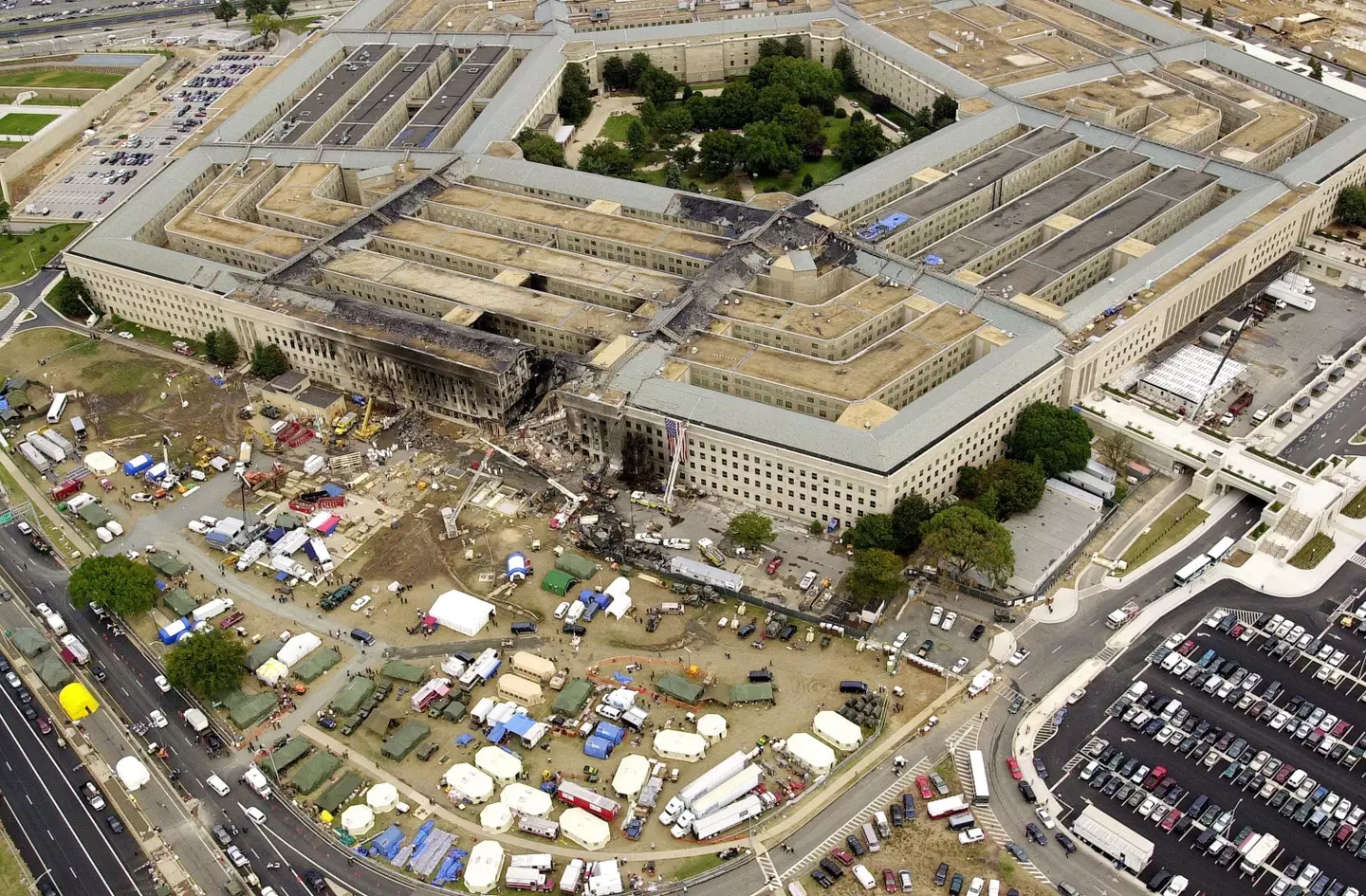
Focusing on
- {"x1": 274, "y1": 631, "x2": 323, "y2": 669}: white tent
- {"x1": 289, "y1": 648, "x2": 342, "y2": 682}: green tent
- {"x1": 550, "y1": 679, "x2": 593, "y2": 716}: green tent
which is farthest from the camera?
{"x1": 274, "y1": 631, "x2": 323, "y2": 669}: white tent

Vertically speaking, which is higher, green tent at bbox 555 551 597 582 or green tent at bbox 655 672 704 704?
green tent at bbox 555 551 597 582

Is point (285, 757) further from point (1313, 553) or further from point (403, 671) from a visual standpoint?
point (1313, 553)

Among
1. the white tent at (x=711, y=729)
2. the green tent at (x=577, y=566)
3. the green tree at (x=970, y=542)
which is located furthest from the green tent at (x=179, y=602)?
the green tree at (x=970, y=542)

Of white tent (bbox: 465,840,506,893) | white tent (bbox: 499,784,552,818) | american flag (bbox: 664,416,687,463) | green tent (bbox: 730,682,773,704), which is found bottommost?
white tent (bbox: 465,840,506,893)

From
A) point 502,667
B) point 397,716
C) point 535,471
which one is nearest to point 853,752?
point 502,667

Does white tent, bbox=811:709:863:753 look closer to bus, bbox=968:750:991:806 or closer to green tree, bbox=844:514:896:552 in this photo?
bus, bbox=968:750:991:806

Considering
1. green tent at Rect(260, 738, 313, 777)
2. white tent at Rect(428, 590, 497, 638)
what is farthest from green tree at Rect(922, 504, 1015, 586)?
green tent at Rect(260, 738, 313, 777)

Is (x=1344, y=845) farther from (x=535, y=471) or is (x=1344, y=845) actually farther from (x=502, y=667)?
(x=535, y=471)
